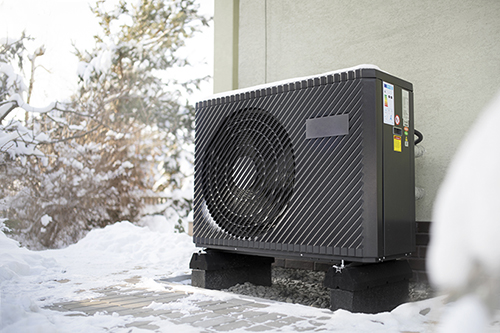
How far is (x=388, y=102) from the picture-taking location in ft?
6.99

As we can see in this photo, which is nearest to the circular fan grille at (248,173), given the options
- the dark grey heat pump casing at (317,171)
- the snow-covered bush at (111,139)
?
the dark grey heat pump casing at (317,171)

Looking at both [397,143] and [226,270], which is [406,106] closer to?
[397,143]

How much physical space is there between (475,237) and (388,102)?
1.64m

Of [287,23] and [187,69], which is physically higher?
[187,69]

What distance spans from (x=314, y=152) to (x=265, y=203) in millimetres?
424

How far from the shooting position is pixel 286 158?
236 cm

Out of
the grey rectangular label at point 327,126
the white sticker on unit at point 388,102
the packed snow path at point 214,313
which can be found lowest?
the packed snow path at point 214,313

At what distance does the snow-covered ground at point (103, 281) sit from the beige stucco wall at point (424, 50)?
120 cm

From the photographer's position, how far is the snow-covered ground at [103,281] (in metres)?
1.65

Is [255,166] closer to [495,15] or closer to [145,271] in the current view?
[145,271]

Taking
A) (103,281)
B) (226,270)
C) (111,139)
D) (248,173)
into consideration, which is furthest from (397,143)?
(111,139)

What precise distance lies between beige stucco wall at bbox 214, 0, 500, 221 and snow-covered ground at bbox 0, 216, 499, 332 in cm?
120

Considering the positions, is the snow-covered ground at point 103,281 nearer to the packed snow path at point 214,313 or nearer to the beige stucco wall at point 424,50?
the packed snow path at point 214,313

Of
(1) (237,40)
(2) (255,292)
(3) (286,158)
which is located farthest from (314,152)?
(1) (237,40)
